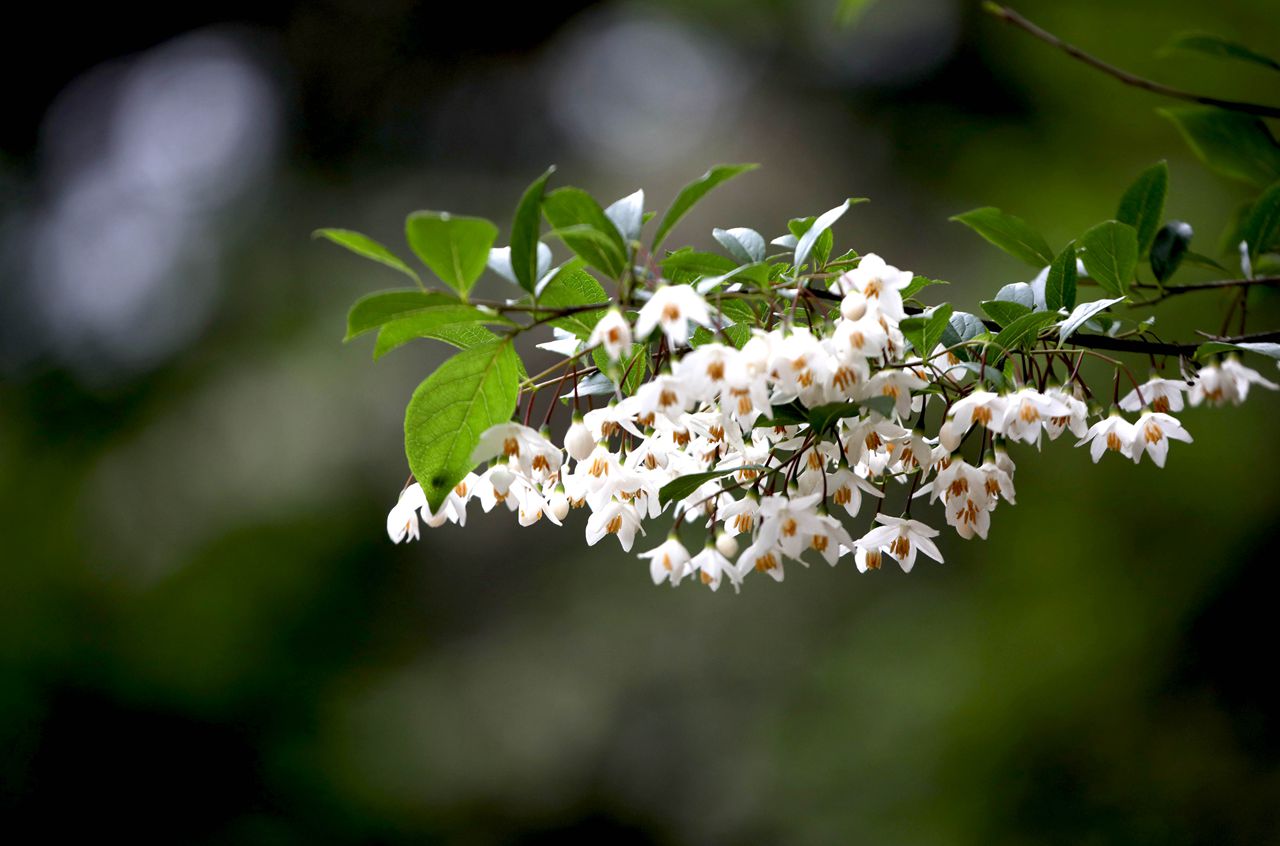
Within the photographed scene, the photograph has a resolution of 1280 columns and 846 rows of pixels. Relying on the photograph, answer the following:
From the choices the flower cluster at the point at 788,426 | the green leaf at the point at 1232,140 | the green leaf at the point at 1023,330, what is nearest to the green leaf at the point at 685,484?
the flower cluster at the point at 788,426

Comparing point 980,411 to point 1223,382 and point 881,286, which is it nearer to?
point 881,286

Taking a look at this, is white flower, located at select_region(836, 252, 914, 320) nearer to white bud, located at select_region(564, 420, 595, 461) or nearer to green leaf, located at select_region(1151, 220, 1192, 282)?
white bud, located at select_region(564, 420, 595, 461)

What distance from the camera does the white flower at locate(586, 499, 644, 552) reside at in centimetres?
92

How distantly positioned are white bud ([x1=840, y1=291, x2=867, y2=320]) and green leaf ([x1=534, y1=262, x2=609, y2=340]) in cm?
20

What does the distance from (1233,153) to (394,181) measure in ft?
13.0

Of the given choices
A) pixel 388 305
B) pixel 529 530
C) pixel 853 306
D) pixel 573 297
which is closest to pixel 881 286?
pixel 853 306

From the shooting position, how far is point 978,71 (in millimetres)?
4027

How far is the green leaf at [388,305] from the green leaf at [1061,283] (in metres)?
0.54

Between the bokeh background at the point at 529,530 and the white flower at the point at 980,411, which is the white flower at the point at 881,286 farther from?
the bokeh background at the point at 529,530

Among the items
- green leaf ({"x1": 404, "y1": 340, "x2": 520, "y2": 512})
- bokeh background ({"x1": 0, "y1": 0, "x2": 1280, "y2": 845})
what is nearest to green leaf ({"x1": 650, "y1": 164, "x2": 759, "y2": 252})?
green leaf ({"x1": 404, "y1": 340, "x2": 520, "y2": 512})

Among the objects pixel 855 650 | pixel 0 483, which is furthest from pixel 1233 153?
pixel 0 483

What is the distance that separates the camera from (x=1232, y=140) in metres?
1.28

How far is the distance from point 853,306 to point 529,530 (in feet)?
11.5

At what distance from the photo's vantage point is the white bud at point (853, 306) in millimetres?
738
